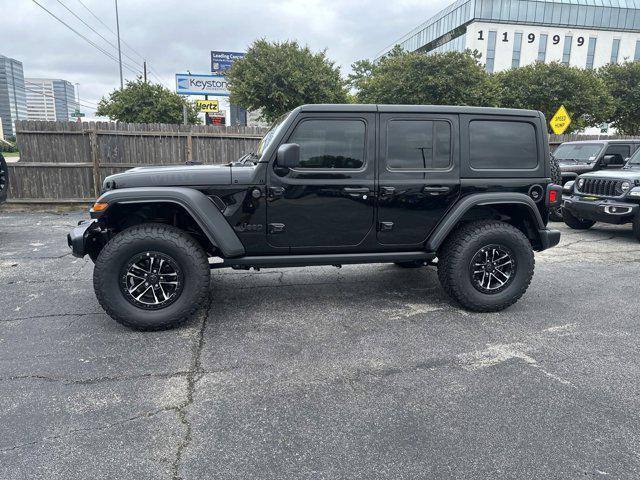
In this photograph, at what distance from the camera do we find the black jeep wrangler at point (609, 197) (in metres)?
7.55

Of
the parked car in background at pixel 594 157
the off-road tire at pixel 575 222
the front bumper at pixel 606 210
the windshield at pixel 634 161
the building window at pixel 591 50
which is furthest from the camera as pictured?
the building window at pixel 591 50

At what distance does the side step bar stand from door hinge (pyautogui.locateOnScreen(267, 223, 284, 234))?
24 cm

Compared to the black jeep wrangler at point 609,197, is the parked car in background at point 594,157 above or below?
above

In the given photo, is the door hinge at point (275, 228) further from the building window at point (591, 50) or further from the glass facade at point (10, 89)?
the building window at point (591, 50)

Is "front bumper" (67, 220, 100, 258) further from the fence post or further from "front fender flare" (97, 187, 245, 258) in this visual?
the fence post

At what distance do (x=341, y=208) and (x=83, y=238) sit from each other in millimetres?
2265

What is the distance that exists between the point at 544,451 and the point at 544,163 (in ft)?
9.69

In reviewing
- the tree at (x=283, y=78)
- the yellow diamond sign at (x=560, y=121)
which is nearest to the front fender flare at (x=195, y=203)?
the tree at (x=283, y=78)

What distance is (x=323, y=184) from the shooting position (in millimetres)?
3932

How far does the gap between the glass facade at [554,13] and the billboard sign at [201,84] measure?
4351cm

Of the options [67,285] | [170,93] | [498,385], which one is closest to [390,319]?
[498,385]

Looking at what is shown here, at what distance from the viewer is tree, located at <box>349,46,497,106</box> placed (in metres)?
19.0

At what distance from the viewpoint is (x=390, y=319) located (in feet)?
13.8

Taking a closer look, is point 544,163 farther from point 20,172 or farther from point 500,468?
point 20,172
